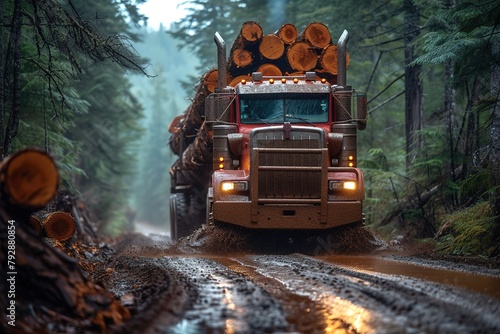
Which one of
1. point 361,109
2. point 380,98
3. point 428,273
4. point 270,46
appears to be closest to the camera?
point 428,273

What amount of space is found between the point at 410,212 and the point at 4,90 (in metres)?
8.72

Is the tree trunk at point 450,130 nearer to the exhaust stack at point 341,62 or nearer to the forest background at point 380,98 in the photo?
the forest background at point 380,98

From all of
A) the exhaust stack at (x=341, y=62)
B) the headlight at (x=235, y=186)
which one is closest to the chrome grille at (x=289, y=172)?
the headlight at (x=235, y=186)

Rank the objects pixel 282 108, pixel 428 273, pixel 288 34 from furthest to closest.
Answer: pixel 288 34
pixel 282 108
pixel 428 273

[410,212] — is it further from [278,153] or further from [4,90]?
[4,90]

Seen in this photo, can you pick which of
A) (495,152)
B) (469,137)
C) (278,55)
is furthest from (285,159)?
(469,137)

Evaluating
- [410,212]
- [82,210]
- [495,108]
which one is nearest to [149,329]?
[495,108]

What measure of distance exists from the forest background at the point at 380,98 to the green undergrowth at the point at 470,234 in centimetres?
3

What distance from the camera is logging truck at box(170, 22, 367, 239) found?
36.2 ft

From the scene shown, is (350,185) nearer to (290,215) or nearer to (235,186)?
(290,215)

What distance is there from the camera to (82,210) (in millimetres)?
23594

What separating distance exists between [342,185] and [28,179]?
6721 millimetres

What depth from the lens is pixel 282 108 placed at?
490 inches

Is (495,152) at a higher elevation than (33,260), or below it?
higher
